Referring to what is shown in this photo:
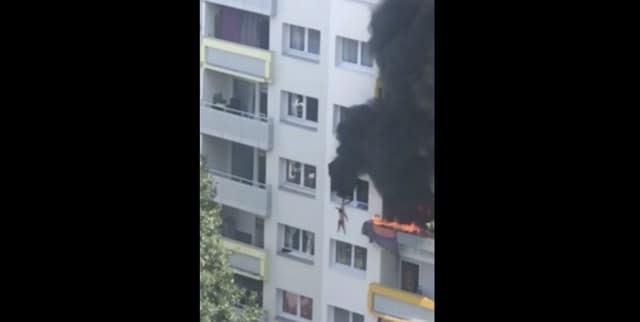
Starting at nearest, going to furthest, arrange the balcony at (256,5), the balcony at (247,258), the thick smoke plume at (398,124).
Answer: the thick smoke plume at (398,124) < the balcony at (256,5) < the balcony at (247,258)

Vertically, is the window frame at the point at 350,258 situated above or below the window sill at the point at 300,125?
below

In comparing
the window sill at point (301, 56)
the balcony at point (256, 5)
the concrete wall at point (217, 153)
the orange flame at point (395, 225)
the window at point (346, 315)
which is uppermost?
the balcony at point (256, 5)

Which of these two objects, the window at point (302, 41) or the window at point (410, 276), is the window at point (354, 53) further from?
the window at point (410, 276)

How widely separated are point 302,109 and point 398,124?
12.7 inches

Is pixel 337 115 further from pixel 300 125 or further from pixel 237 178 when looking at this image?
pixel 237 178

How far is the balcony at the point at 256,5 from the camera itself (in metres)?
4.79

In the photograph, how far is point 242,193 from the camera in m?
4.88

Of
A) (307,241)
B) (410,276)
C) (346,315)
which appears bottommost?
(346,315)

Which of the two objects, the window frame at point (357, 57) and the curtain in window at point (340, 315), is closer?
the window frame at point (357, 57)

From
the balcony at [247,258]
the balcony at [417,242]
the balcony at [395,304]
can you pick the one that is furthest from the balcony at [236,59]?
the balcony at [395,304]

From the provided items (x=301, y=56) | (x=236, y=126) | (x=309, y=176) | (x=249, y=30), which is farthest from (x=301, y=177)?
(x=249, y=30)
